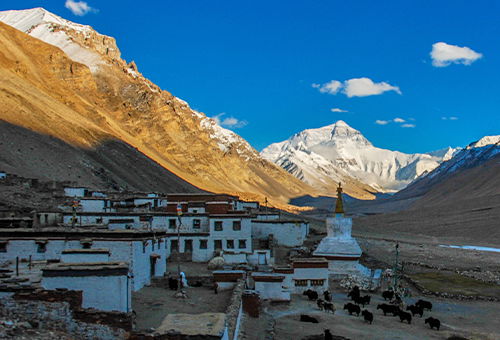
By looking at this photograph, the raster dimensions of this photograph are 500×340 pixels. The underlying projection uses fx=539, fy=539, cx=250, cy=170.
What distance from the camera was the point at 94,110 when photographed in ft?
320

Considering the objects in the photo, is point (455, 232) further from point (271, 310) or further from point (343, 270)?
point (271, 310)

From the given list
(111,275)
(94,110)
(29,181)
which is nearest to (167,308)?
(111,275)

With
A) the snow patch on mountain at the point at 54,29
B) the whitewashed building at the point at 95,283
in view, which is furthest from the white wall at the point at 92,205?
the snow patch on mountain at the point at 54,29

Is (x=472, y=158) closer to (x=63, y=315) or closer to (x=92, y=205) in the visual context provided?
(x=92, y=205)

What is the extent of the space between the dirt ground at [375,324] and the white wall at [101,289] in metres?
4.57

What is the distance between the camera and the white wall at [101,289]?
13102 millimetres

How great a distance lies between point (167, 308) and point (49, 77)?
92.0m

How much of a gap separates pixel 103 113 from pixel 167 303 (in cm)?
9183

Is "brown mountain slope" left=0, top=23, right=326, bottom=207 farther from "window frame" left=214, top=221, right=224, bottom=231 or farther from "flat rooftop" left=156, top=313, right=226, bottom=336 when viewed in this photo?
"flat rooftop" left=156, top=313, right=226, bottom=336

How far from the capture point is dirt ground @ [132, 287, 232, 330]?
14970mm

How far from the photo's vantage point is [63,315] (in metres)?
12.2

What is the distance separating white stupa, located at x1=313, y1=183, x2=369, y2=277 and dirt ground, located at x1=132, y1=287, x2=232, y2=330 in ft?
35.4

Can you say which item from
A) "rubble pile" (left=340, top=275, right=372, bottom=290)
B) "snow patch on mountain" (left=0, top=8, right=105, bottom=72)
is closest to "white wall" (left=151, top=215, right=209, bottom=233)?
"rubble pile" (left=340, top=275, right=372, bottom=290)

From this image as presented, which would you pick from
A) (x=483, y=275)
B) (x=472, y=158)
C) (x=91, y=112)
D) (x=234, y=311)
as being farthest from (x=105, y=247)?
(x=472, y=158)
